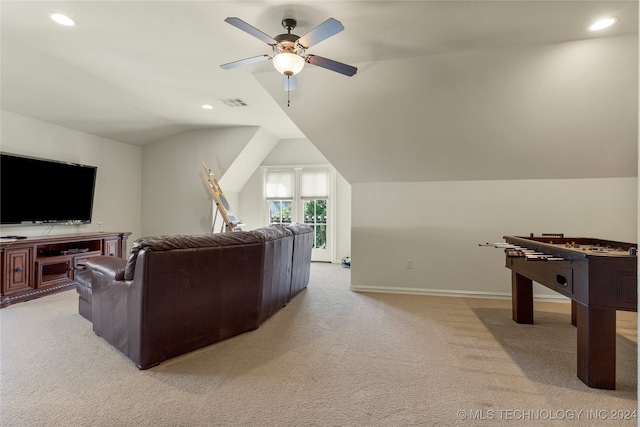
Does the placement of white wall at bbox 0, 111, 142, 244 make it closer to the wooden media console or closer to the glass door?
the wooden media console

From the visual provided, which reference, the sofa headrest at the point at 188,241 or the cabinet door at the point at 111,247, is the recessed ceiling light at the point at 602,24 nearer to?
the sofa headrest at the point at 188,241

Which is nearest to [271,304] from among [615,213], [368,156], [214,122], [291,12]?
[368,156]

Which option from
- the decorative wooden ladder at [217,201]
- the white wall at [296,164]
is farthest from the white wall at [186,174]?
the white wall at [296,164]

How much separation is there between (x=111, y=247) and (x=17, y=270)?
4.13 ft

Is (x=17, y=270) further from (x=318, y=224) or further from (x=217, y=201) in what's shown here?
(x=318, y=224)

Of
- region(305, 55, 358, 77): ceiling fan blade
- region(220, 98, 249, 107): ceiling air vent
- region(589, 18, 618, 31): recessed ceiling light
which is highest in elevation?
region(220, 98, 249, 107): ceiling air vent

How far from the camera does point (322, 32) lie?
6.41ft

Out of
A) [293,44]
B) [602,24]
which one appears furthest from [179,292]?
[602,24]

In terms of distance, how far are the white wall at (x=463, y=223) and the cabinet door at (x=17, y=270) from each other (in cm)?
408

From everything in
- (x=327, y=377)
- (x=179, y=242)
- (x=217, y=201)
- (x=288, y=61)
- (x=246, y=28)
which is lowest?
(x=327, y=377)

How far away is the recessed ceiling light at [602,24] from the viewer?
2287 millimetres

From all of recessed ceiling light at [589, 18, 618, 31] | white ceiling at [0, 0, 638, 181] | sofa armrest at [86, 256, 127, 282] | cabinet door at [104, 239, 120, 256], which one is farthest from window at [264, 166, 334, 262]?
recessed ceiling light at [589, 18, 618, 31]

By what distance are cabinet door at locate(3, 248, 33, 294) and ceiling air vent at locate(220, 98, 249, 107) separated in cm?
305

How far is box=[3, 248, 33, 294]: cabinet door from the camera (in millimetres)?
3459
